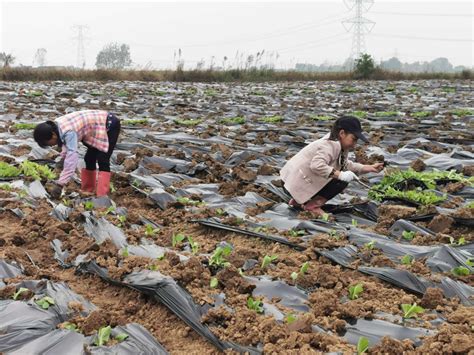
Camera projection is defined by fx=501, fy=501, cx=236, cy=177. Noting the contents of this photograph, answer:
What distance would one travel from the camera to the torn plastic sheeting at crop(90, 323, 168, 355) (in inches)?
92.5

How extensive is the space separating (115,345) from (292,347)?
0.84 metres

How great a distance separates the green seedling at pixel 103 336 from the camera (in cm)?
241

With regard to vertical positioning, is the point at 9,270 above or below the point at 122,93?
below

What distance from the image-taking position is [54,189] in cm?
497

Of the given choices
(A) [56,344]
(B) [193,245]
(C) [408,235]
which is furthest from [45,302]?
(C) [408,235]

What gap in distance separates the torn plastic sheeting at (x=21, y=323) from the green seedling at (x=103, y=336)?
29 cm

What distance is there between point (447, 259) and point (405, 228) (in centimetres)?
77

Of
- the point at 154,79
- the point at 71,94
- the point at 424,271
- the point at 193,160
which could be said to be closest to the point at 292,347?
the point at 424,271

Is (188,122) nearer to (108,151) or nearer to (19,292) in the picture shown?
(108,151)

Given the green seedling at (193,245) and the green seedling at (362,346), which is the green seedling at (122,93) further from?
the green seedling at (362,346)

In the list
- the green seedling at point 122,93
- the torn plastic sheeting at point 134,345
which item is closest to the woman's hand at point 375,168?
the torn plastic sheeting at point 134,345

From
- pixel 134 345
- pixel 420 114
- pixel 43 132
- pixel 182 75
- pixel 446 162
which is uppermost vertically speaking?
pixel 182 75

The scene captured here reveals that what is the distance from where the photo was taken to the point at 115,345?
2402 millimetres

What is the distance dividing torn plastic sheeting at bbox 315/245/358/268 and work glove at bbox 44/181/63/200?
2.74 m
